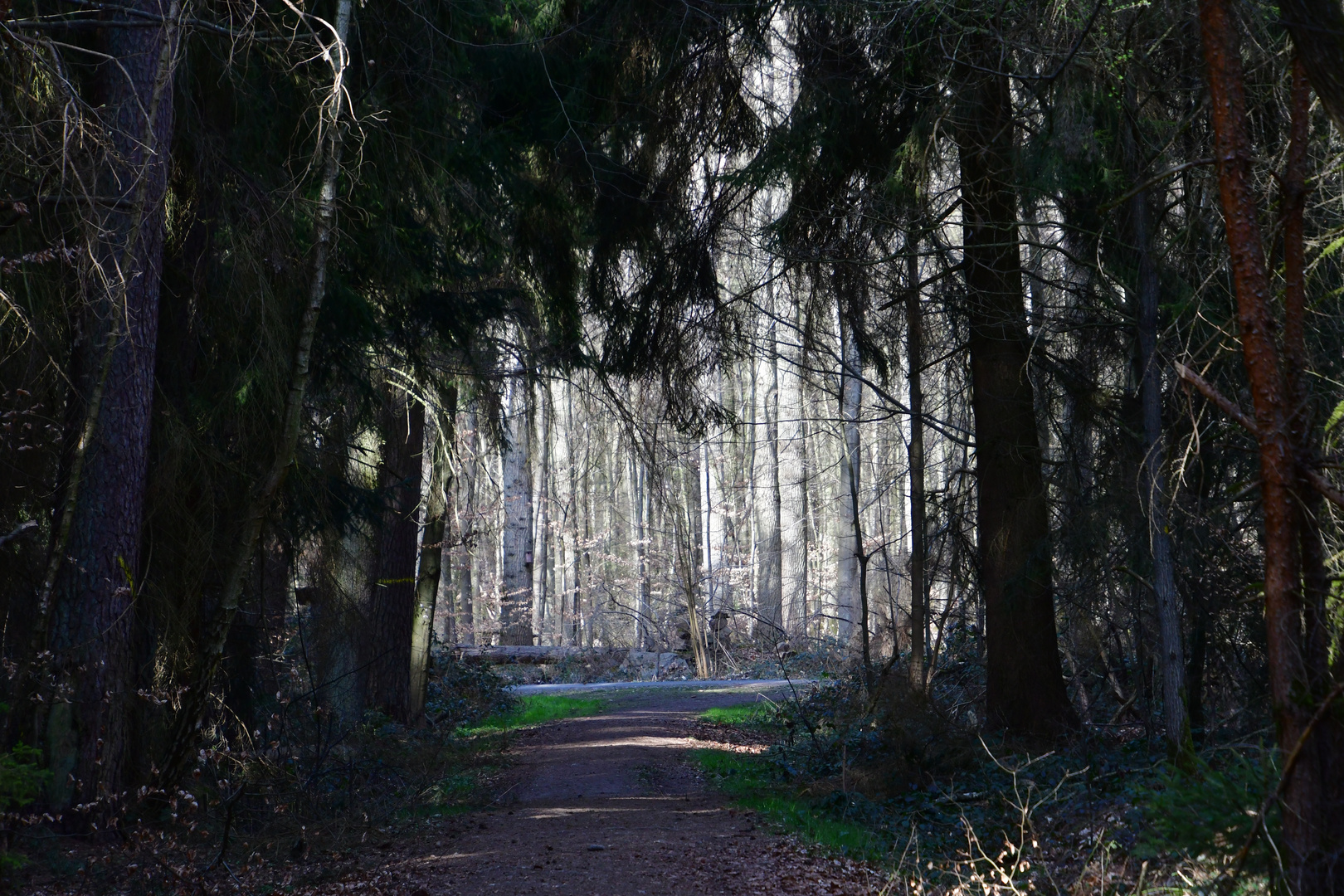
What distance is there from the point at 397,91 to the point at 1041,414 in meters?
6.58

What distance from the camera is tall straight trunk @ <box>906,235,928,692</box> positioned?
1030 cm

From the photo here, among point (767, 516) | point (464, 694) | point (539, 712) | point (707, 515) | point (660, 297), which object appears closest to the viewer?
point (660, 297)

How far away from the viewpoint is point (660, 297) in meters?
10.4

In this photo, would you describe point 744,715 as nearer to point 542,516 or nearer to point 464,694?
Result: point 464,694

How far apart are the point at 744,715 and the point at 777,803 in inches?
265

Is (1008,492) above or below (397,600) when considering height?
above

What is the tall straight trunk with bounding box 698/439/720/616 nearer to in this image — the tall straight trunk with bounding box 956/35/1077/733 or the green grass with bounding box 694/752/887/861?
the green grass with bounding box 694/752/887/861

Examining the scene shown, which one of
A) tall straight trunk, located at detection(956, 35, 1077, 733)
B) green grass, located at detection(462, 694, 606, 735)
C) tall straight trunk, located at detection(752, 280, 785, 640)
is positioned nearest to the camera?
tall straight trunk, located at detection(956, 35, 1077, 733)

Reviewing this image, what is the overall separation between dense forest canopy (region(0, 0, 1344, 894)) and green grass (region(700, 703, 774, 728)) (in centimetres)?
315

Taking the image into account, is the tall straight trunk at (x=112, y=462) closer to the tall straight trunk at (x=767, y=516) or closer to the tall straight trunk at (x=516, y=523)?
the tall straight trunk at (x=516, y=523)

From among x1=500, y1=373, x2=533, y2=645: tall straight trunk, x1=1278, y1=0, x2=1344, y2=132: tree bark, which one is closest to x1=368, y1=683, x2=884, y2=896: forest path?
x1=1278, y1=0, x2=1344, y2=132: tree bark

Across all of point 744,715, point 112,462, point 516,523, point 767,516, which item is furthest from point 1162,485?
point 767,516

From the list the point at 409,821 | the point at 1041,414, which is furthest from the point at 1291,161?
the point at 409,821

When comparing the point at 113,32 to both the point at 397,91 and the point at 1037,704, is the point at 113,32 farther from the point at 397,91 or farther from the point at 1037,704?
the point at 1037,704
